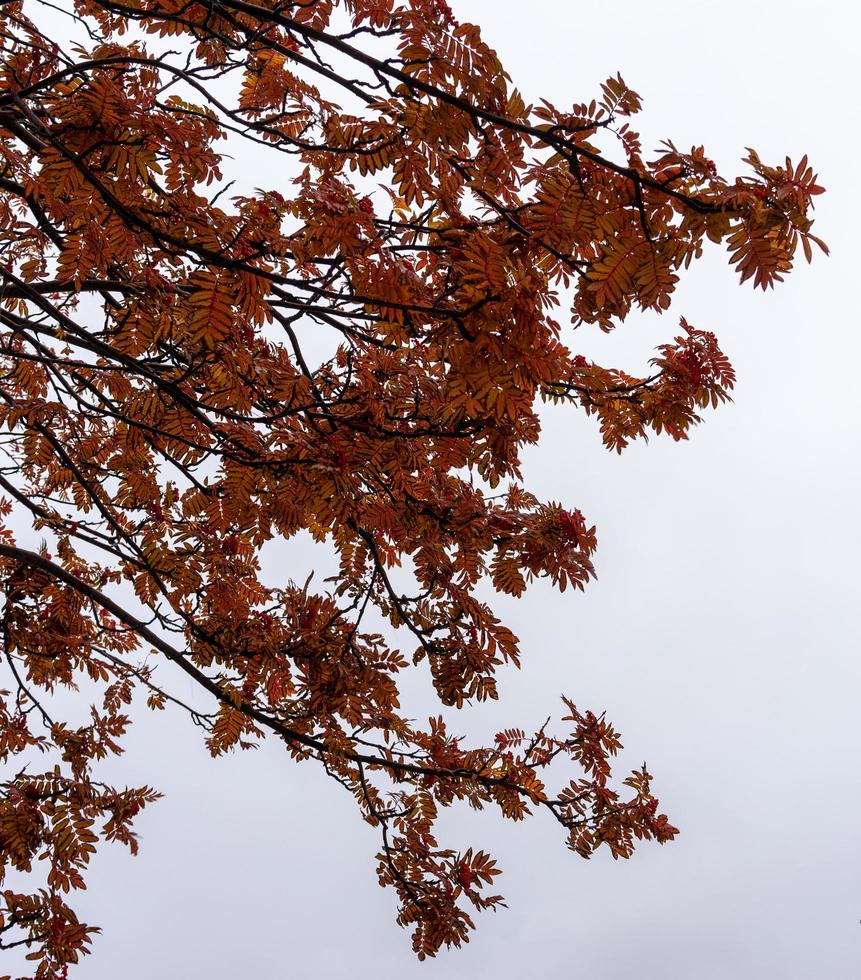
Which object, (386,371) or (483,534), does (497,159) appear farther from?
(483,534)

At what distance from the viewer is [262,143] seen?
297 cm

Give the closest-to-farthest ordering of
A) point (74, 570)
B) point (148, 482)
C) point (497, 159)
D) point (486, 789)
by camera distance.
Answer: point (497, 159)
point (486, 789)
point (148, 482)
point (74, 570)

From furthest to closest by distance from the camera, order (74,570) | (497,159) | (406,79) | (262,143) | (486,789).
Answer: (74,570) < (486,789) < (262,143) < (497,159) < (406,79)

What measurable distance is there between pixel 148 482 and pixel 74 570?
4.90ft

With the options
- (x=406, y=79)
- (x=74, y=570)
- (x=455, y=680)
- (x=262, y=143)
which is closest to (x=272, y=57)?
(x=262, y=143)

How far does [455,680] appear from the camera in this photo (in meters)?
3.92

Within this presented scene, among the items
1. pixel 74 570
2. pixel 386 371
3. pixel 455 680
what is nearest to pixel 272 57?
pixel 386 371

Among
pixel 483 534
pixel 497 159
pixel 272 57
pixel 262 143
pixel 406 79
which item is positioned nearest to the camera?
pixel 406 79

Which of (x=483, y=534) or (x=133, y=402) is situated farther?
(x=133, y=402)

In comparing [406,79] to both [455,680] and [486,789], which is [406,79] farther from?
[486,789]

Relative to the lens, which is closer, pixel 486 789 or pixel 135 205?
pixel 135 205

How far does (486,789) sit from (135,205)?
10.0 ft

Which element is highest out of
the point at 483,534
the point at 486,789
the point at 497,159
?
the point at 497,159

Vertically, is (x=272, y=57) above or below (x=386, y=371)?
above
